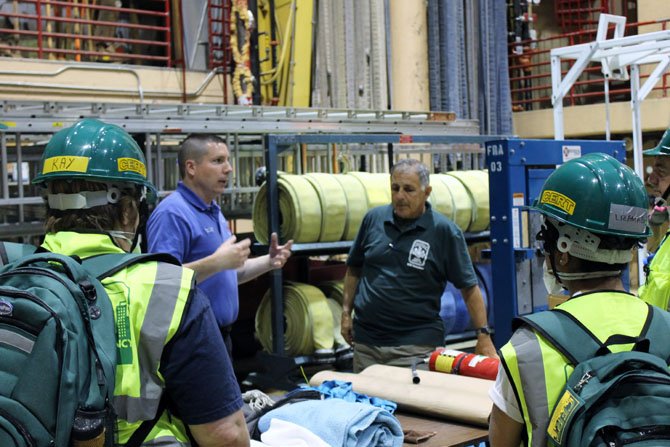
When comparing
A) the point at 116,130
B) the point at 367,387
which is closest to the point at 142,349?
the point at 116,130

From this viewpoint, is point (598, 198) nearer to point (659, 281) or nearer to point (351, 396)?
point (659, 281)

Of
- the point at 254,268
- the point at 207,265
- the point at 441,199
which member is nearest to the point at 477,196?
the point at 441,199

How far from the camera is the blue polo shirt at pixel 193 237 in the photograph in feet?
13.6

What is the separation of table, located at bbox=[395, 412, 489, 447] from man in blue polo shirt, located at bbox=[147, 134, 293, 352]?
1.20 meters

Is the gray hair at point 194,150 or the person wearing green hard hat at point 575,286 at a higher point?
the gray hair at point 194,150

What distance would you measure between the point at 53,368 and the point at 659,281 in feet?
7.57

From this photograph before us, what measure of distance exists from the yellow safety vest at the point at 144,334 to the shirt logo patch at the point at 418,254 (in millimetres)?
2829

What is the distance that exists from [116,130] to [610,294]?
129 centimetres

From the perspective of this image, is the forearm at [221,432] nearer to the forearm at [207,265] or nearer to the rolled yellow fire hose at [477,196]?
the forearm at [207,265]

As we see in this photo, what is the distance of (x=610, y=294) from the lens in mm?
1922

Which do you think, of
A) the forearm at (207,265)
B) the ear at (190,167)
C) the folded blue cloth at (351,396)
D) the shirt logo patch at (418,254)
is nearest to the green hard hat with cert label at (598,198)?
the folded blue cloth at (351,396)

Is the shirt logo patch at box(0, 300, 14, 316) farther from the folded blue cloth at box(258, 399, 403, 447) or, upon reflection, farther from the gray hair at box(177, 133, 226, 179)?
the gray hair at box(177, 133, 226, 179)

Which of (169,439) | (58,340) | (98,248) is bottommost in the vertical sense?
(169,439)

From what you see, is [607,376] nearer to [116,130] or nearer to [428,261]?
[116,130]
